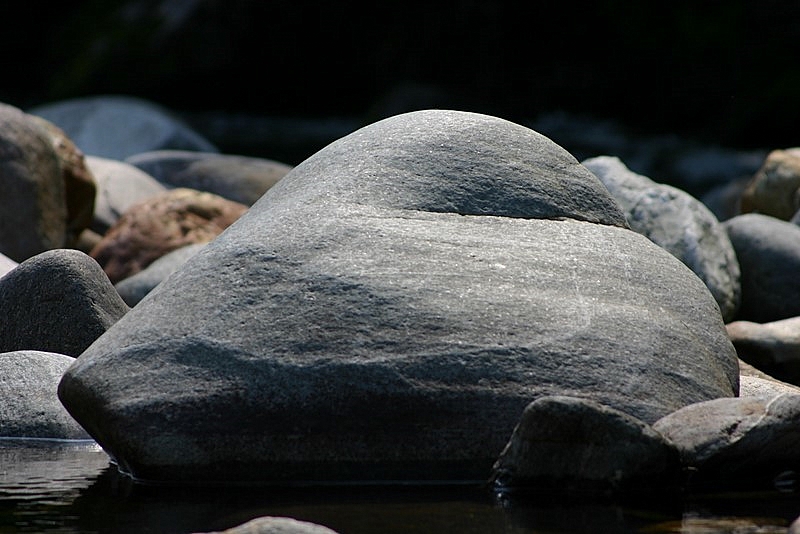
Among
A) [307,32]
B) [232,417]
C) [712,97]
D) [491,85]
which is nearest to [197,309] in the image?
[232,417]

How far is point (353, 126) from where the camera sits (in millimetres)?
22766

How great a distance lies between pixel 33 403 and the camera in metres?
5.54

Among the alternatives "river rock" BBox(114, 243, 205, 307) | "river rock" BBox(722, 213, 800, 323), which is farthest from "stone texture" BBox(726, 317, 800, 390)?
"river rock" BBox(114, 243, 205, 307)

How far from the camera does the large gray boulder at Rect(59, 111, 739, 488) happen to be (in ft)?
14.6

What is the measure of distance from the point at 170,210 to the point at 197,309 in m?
5.41

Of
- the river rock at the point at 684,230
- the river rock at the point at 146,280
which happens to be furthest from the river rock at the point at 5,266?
the river rock at the point at 684,230

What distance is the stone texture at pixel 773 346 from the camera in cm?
741

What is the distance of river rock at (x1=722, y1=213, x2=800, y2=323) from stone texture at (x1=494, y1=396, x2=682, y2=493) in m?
4.60

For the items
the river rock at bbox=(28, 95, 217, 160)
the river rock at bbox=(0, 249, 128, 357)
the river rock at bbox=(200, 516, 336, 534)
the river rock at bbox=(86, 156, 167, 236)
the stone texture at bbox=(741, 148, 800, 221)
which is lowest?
the river rock at bbox=(28, 95, 217, 160)

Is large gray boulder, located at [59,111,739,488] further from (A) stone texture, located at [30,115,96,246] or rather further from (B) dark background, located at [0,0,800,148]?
(B) dark background, located at [0,0,800,148]

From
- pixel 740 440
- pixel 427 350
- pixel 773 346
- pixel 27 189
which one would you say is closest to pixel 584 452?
pixel 740 440

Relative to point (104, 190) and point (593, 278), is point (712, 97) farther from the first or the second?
point (593, 278)

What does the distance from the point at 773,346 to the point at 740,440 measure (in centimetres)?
330

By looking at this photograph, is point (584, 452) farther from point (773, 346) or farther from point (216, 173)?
point (216, 173)
